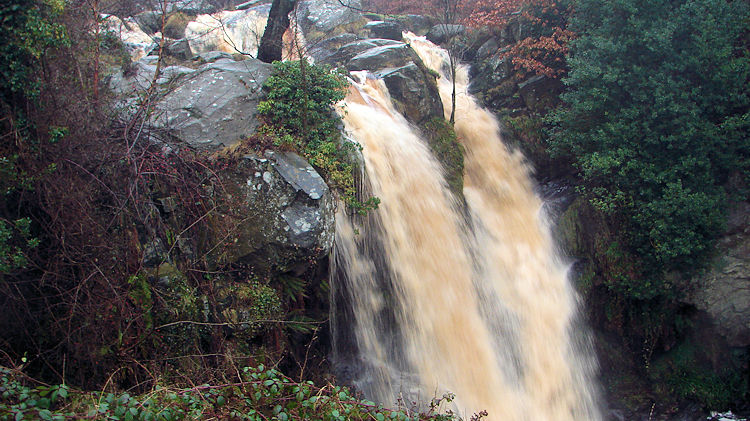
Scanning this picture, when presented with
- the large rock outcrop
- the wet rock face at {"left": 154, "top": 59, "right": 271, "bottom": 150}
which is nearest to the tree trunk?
the wet rock face at {"left": 154, "top": 59, "right": 271, "bottom": 150}

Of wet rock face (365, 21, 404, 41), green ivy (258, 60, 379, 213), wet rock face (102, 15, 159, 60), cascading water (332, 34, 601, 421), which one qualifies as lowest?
cascading water (332, 34, 601, 421)

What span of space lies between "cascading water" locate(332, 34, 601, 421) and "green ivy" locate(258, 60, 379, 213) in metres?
0.67

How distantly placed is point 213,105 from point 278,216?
2434 millimetres

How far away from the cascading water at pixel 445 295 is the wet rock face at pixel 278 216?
34.6 inches

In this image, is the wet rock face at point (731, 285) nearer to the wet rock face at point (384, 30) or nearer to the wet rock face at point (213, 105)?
the wet rock face at point (213, 105)

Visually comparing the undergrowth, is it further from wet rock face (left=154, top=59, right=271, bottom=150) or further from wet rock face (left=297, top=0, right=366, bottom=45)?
wet rock face (left=297, top=0, right=366, bottom=45)

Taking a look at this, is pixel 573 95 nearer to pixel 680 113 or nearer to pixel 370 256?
pixel 680 113

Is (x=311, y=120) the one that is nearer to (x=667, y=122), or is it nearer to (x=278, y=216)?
(x=278, y=216)

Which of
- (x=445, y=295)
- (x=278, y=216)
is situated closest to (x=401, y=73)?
(x=445, y=295)

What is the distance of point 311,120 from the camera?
27.4 ft

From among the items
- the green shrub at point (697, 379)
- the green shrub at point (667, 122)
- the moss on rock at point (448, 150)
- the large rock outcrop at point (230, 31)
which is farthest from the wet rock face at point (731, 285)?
the large rock outcrop at point (230, 31)

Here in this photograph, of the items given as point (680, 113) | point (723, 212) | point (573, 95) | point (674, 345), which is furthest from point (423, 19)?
point (674, 345)

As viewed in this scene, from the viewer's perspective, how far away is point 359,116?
9836 millimetres

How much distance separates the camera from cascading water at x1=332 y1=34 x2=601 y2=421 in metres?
8.14
